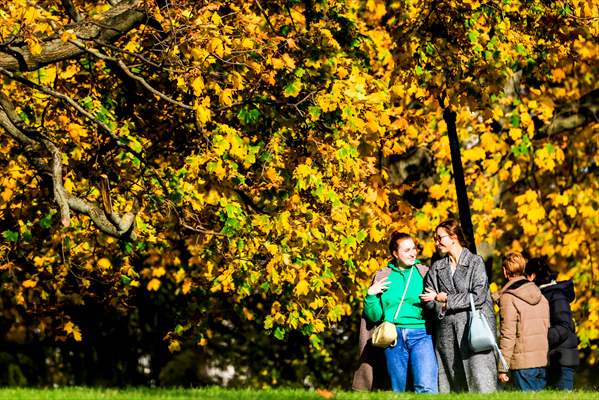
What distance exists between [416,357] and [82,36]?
4110 millimetres

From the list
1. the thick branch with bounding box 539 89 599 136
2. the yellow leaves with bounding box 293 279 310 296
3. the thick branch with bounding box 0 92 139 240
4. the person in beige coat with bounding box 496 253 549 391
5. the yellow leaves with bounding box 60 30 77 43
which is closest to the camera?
the yellow leaves with bounding box 60 30 77 43

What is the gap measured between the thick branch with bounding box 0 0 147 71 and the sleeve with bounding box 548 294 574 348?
4.69 m

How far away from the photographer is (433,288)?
9602mm

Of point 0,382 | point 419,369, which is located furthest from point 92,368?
point 419,369

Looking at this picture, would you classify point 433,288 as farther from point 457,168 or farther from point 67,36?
point 457,168

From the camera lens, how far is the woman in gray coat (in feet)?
31.2

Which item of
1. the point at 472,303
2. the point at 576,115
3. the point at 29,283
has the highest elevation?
the point at 576,115

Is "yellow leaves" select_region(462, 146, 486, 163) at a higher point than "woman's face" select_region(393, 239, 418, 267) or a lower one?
higher

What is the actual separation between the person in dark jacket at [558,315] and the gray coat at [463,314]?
221cm

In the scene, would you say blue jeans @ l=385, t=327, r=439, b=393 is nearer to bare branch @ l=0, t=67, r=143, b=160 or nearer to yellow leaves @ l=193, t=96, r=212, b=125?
yellow leaves @ l=193, t=96, r=212, b=125

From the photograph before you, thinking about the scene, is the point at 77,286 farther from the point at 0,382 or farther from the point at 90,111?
the point at 0,382

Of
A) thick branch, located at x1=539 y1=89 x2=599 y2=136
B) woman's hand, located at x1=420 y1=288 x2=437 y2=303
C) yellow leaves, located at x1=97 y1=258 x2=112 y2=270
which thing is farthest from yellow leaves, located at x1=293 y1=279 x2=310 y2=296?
thick branch, located at x1=539 y1=89 x2=599 y2=136

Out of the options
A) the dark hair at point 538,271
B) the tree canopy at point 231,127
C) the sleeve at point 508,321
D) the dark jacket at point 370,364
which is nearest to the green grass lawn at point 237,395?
the dark jacket at point 370,364

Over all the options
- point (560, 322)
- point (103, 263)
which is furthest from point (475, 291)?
point (103, 263)
